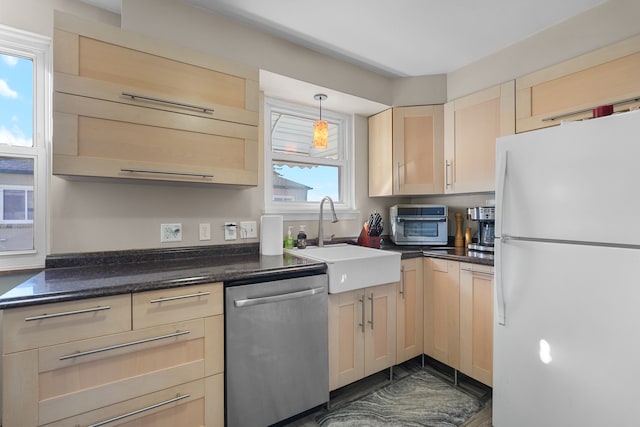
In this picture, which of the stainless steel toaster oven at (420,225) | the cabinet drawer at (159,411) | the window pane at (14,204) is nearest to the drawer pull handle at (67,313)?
the cabinet drawer at (159,411)

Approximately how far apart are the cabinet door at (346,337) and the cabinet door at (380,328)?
0.15 ft

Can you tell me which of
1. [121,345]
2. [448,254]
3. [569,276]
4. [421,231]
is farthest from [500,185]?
[121,345]

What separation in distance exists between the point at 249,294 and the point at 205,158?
2.59 feet

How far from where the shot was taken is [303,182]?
2533mm

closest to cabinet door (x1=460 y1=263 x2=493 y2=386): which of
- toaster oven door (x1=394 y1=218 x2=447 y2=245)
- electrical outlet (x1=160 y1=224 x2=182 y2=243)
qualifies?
toaster oven door (x1=394 y1=218 x2=447 y2=245)

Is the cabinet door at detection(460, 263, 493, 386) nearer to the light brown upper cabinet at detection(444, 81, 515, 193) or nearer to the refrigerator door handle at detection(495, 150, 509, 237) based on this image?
the refrigerator door handle at detection(495, 150, 509, 237)

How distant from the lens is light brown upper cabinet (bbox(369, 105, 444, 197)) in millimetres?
2484

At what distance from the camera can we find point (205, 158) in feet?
5.35

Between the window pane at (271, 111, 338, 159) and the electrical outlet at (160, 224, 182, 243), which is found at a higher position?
the window pane at (271, 111, 338, 159)

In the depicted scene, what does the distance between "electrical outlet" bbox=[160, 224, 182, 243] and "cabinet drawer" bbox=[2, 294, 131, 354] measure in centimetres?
67

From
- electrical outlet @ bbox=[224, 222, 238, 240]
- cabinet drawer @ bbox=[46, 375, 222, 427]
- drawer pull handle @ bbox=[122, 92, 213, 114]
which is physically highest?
drawer pull handle @ bbox=[122, 92, 213, 114]

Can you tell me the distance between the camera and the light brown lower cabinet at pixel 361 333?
5.85 feet

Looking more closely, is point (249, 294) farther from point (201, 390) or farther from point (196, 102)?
point (196, 102)

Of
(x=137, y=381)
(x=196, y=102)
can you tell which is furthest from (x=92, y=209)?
(x=137, y=381)
